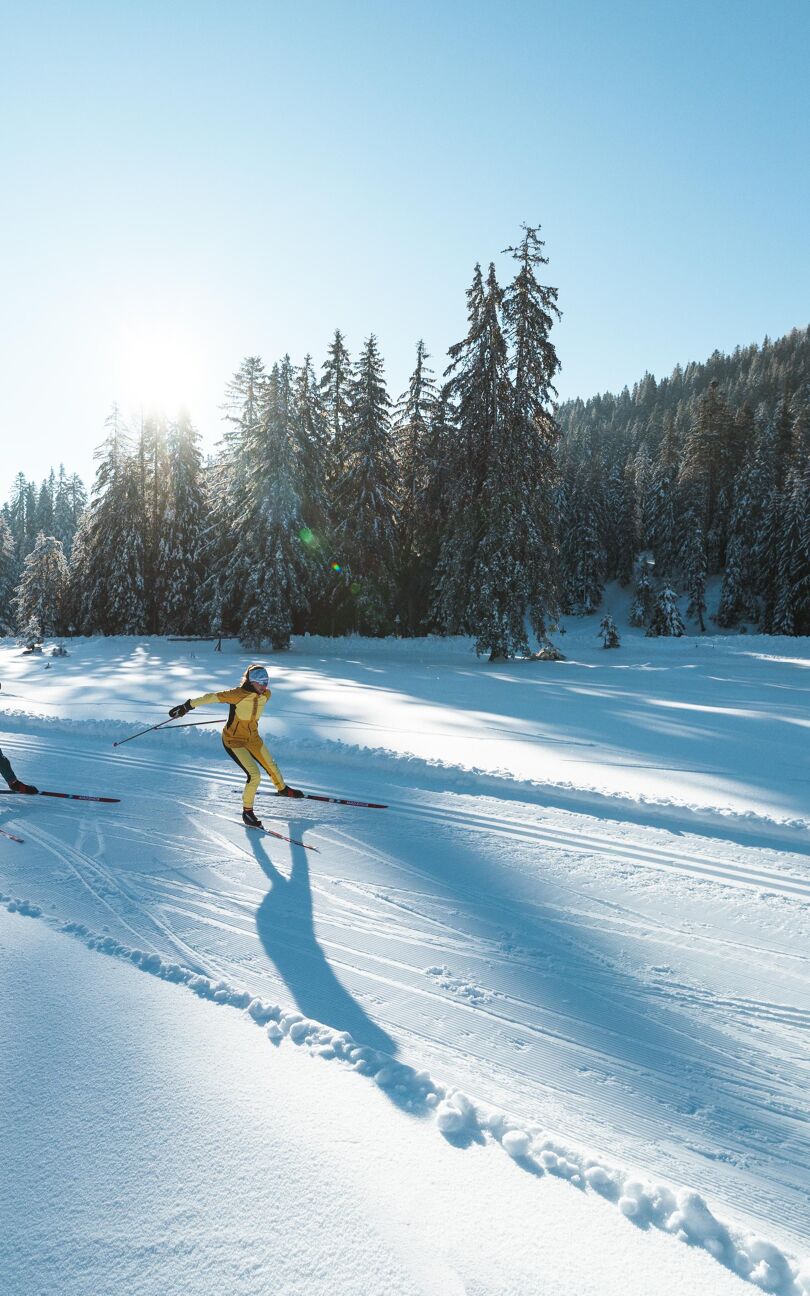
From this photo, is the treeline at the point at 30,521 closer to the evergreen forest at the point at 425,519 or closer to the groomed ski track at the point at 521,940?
the evergreen forest at the point at 425,519

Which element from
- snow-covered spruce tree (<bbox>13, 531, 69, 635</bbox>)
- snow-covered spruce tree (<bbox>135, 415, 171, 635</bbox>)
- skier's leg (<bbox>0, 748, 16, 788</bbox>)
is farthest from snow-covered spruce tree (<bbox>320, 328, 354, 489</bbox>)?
skier's leg (<bbox>0, 748, 16, 788</bbox>)

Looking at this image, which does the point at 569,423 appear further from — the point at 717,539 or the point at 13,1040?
the point at 13,1040

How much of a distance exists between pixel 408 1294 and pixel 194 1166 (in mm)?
1040

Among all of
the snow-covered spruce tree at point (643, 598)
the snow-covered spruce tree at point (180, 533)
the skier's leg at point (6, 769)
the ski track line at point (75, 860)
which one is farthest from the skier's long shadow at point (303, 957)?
the snow-covered spruce tree at point (643, 598)

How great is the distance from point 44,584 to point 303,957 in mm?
44631

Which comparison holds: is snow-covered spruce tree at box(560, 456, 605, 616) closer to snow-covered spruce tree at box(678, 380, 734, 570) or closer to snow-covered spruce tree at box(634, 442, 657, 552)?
snow-covered spruce tree at box(634, 442, 657, 552)

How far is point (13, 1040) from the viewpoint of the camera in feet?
11.6

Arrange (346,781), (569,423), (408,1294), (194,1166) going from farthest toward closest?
(569,423) → (346,781) → (194,1166) → (408,1294)

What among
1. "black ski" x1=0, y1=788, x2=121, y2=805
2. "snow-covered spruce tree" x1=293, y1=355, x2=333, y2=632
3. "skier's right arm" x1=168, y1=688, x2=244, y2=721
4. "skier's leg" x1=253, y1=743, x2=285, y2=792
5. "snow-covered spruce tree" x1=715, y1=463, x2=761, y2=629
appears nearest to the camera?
"skier's right arm" x1=168, y1=688, x2=244, y2=721

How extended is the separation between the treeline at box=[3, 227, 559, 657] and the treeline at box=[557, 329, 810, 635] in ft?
39.0

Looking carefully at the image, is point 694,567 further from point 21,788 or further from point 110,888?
point 110,888

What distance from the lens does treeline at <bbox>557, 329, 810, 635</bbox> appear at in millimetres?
40531

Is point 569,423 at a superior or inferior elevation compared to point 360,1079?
superior

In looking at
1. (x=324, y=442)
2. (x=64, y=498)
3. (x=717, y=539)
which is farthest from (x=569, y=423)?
(x=324, y=442)
